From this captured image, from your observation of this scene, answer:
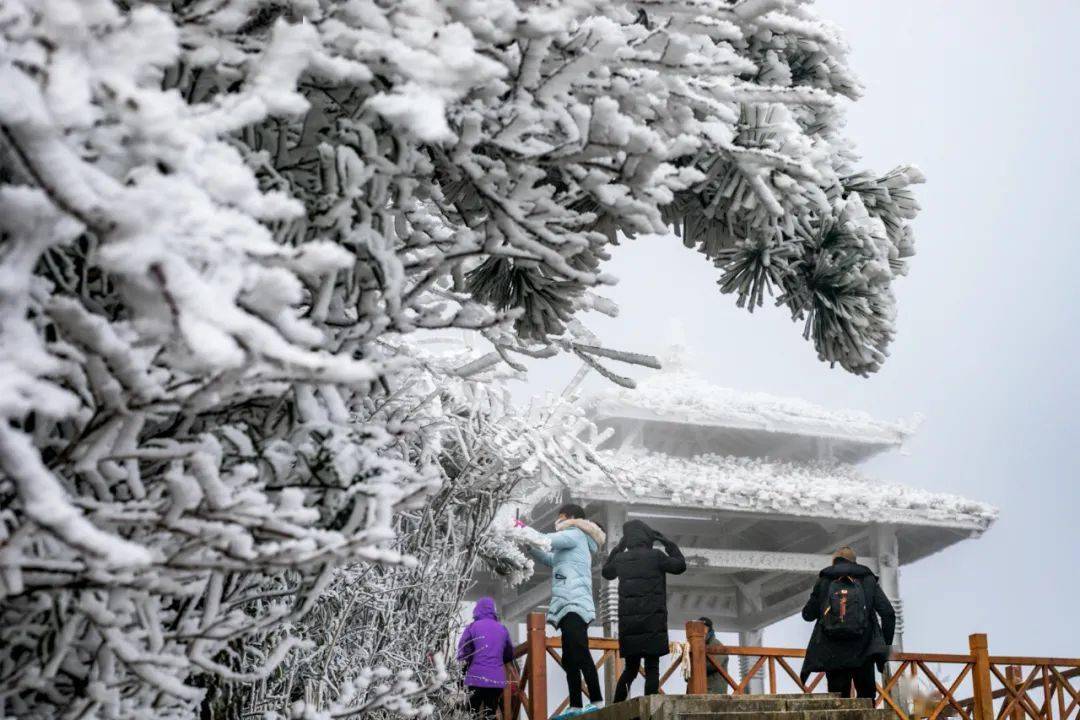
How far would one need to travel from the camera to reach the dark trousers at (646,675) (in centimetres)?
695

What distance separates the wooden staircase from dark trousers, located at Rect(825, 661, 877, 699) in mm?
658

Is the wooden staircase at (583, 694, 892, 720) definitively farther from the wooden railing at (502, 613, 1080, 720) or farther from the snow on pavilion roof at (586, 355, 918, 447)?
the snow on pavilion roof at (586, 355, 918, 447)

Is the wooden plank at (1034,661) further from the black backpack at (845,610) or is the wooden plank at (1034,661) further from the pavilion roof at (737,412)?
the pavilion roof at (737,412)

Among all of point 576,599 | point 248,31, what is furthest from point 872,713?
point 248,31

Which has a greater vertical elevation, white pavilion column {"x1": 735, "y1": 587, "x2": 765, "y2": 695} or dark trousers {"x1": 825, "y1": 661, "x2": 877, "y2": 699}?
dark trousers {"x1": 825, "y1": 661, "x2": 877, "y2": 699}

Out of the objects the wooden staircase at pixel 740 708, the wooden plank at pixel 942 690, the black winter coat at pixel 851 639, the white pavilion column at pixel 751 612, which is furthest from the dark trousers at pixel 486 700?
the white pavilion column at pixel 751 612

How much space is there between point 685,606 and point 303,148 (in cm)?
1384

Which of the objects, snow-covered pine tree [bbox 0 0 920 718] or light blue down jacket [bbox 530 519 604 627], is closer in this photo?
snow-covered pine tree [bbox 0 0 920 718]

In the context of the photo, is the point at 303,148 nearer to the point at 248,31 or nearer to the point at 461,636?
the point at 248,31

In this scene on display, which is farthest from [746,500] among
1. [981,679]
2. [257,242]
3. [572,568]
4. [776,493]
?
[257,242]

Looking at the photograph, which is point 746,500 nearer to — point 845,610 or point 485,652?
point 485,652

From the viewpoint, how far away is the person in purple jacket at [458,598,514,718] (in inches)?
317

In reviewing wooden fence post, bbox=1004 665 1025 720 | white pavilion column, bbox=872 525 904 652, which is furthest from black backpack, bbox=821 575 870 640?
white pavilion column, bbox=872 525 904 652

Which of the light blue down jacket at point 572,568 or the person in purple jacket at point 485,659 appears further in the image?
the person in purple jacket at point 485,659
